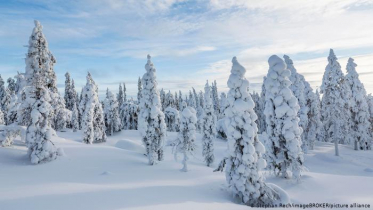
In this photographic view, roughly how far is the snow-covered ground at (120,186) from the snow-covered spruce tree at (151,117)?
199 centimetres

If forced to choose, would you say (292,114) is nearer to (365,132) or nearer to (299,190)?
(299,190)

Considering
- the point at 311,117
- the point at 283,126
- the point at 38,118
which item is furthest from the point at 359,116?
the point at 38,118

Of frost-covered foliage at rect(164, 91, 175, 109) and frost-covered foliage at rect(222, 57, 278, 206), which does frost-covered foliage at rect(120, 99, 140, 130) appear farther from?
frost-covered foliage at rect(222, 57, 278, 206)

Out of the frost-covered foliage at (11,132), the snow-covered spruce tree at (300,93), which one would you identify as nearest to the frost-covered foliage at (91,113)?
the frost-covered foliage at (11,132)

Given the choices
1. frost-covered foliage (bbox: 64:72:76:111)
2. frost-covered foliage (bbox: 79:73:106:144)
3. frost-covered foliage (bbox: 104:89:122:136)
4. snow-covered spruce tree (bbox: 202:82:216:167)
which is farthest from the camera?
frost-covered foliage (bbox: 64:72:76:111)

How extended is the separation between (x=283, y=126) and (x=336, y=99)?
23857 mm

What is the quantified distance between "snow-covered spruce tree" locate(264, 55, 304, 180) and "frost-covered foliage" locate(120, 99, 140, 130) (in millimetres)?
52396

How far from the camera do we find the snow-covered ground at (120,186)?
11.3 metres

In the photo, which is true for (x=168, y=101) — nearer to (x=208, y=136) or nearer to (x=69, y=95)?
(x=69, y=95)

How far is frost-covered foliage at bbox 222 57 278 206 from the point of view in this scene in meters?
14.7

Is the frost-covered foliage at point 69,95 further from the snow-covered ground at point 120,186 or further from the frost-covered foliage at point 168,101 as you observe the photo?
the snow-covered ground at point 120,186

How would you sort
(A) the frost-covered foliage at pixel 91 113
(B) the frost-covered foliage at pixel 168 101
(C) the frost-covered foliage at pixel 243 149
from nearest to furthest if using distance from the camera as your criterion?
(C) the frost-covered foliage at pixel 243 149
(A) the frost-covered foliage at pixel 91 113
(B) the frost-covered foliage at pixel 168 101

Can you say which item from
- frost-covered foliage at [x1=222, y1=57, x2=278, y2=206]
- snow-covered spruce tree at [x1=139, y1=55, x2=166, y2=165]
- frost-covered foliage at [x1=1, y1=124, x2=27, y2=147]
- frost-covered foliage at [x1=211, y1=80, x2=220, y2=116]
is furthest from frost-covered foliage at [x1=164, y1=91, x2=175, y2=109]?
frost-covered foliage at [x1=222, y1=57, x2=278, y2=206]

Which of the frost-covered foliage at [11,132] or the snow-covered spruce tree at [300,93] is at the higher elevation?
the snow-covered spruce tree at [300,93]
